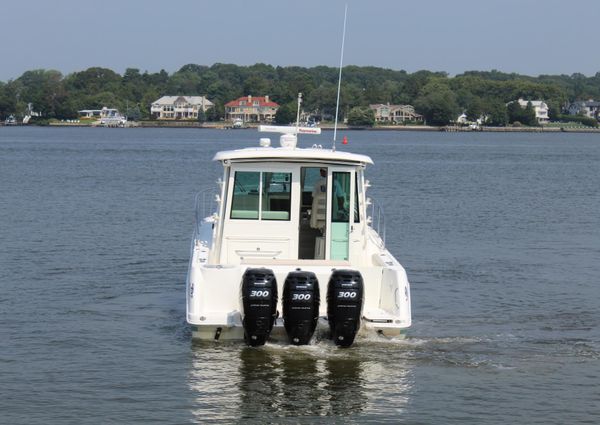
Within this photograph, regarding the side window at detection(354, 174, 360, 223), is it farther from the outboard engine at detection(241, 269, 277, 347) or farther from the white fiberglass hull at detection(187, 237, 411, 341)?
the outboard engine at detection(241, 269, 277, 347)

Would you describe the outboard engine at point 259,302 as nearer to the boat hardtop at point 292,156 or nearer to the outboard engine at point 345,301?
the outboard engine at point 345,301

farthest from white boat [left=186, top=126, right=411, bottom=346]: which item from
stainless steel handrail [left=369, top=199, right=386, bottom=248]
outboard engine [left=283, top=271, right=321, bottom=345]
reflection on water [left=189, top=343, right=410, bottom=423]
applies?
stainless steel handrail [left=369, top=199, right=386, bottom=248]

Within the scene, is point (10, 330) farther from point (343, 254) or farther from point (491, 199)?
point (491, 199)

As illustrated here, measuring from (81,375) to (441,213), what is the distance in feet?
89.5

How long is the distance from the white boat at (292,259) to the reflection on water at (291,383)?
0.36 meters

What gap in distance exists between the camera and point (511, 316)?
22.7m

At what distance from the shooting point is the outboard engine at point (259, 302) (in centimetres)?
1638

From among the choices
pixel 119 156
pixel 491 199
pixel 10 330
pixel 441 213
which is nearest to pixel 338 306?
pixel 10 330

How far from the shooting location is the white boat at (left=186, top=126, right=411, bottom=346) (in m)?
16.6

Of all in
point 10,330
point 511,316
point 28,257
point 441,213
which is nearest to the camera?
point 10,330

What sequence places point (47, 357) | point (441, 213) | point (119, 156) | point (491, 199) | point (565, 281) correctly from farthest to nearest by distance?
point (119, 156)
point (491, 199)
point (441, 213)
point (565, 281)
point (47, 357)

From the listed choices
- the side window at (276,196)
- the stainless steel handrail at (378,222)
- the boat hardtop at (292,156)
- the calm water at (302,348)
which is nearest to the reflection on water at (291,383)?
the calm water at (302,348)

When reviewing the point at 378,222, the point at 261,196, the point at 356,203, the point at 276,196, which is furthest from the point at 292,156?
the point at 378,222

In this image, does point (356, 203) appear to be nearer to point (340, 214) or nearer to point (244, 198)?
point (340, 214)
